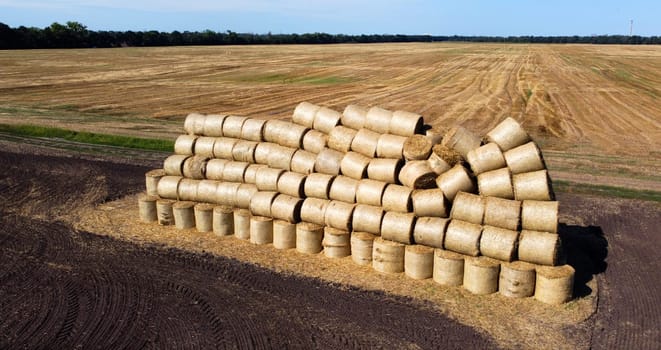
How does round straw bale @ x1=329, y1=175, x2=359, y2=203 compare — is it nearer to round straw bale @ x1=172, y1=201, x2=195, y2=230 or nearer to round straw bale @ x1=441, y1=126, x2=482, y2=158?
round straw bale @ x1=441, y1=126, x2=482, y2=158

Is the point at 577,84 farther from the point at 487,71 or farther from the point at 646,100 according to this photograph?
the point at 487,71

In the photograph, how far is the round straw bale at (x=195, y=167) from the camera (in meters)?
14.5

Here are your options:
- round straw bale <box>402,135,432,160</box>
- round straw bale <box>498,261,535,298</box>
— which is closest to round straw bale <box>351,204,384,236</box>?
round straw bale <box>402,135,432,160</box>

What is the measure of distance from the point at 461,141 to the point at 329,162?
312 centimetres

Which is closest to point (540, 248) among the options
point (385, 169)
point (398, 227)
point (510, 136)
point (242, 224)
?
point (510, 136)

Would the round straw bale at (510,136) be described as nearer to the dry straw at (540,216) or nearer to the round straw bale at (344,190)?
the dry straw at (540,216)

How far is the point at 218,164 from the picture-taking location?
566 inches

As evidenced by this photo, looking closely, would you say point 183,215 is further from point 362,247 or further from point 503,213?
point 503,213

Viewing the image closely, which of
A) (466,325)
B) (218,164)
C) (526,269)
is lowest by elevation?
(466,325)

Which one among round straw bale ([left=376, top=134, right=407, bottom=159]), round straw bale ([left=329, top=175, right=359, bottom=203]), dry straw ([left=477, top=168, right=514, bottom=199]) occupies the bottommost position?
round straw bale ([left=329, top=175, right=359, bottom=203])

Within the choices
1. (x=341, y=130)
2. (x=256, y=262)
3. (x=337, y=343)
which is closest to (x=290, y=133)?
(x=341, y=130)

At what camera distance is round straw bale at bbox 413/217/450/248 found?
446 inches

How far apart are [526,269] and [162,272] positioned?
24.7 feet

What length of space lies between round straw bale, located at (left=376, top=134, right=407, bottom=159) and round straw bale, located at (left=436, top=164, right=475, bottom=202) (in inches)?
50.0
